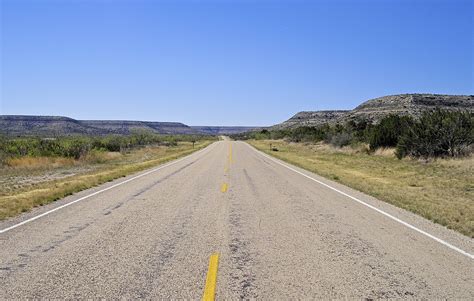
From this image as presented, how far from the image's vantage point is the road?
504 centimetres

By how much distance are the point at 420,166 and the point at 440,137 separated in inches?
188

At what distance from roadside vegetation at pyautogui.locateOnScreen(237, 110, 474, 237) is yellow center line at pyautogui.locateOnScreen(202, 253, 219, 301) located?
514 cm

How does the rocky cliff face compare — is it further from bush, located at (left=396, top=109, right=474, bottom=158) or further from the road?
the road

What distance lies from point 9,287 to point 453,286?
5.40m

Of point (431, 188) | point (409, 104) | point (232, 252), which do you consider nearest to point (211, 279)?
point (232, 252)

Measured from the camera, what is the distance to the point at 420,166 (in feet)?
79.5

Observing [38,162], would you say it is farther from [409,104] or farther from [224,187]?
[409,104]

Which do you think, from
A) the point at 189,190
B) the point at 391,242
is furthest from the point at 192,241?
the point at 189,190

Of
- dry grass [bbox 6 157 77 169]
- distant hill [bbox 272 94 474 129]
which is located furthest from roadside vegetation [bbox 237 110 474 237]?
distant hill [bbox 272 94 474 129]

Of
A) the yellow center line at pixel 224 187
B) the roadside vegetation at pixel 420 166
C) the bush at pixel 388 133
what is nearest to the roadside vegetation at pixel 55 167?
the yellow center line at pixel 224 187

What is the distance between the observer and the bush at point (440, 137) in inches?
1060

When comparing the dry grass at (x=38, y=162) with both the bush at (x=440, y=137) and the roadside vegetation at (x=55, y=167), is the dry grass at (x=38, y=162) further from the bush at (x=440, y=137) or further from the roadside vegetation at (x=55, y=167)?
the bush at (x=440, y=137)

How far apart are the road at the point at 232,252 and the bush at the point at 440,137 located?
1837cm

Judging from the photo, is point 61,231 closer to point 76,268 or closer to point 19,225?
point 19,225
